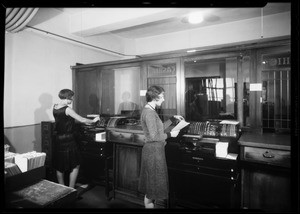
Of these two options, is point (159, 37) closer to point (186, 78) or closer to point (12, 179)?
point (186, 78)

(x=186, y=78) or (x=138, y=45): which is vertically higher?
(x=138, y=45)

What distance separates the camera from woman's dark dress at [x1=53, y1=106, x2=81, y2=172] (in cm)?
305

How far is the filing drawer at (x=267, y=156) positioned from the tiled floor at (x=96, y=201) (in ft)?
5.38

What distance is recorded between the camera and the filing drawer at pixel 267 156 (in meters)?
2.13

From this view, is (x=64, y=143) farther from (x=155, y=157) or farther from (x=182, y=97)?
(x=182, y=97)

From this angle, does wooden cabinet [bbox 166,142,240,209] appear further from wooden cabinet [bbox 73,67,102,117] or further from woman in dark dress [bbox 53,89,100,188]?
wooden cabinet [bbox 73,67,102,117]

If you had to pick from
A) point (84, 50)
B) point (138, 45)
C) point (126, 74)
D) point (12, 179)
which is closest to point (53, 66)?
point (84, 50)

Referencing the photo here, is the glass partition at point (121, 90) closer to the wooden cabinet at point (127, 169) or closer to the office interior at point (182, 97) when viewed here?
the office interior at point (182, 97)

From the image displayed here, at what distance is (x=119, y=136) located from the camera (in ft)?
10.4

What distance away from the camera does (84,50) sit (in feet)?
15.5

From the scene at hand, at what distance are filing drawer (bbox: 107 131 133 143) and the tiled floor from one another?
0.92 metres

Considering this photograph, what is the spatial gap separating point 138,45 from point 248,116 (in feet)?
12.9

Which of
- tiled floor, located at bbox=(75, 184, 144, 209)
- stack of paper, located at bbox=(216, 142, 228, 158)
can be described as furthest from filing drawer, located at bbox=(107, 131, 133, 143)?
stack of paper, located at bbox=(216, 142, 228, 158)

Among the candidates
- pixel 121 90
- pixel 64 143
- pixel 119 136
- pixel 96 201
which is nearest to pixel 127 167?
pixel 119 136
